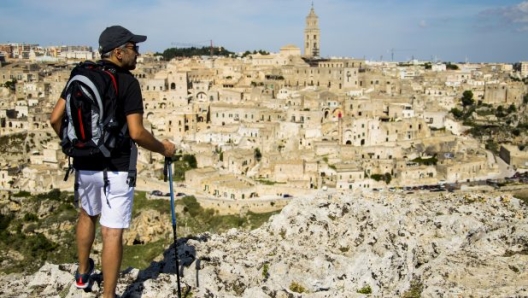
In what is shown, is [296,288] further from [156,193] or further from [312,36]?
[312,36]

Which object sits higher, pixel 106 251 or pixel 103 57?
pixel 103 57

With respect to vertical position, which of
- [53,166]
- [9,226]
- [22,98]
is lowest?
[9,226]

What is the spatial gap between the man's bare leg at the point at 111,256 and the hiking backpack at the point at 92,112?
70 cm

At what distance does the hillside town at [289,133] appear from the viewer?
31031 mm

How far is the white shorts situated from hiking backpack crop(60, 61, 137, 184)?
22cm

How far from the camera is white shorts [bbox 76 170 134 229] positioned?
4.72 metres

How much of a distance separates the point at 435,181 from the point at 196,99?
26094mm

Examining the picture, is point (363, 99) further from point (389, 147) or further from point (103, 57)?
point (103, 57)

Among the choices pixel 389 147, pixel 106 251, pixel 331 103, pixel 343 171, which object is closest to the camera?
pixel 106 251

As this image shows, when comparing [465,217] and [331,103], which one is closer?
[465,217]

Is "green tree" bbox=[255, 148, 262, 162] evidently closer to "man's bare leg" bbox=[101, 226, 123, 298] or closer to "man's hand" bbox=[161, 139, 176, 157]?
"man's hand" bbox=[161, 139, 176, 157]

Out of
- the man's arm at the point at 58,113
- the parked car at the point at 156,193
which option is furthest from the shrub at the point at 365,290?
the parked car at the point at 156,193

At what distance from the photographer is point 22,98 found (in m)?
55.5

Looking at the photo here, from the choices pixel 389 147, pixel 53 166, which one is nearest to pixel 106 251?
pixel 389 147
